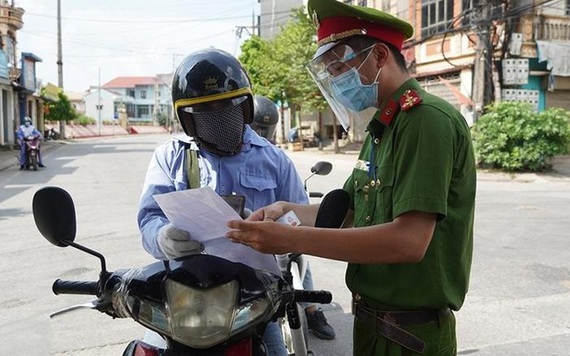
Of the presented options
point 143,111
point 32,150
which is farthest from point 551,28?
point 143,111

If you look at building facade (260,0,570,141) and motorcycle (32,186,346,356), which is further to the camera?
building facade (260,0,570,141)

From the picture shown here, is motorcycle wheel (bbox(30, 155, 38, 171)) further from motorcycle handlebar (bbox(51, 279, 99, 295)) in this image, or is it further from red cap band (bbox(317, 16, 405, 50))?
red cap band (bbox(317, 16, 405, 50))

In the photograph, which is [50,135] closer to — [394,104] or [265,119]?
[265,119]

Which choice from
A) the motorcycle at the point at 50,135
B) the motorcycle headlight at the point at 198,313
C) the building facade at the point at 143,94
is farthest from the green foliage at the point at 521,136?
the building facade at the point at 143,94

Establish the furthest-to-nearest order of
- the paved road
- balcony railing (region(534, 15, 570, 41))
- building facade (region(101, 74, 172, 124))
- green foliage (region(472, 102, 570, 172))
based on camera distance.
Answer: building facade (region(101, 74, 172, 124)) → balcony railing (region(534, 15, 570, 41)) → green foliage (region(472, 102, 570, 172)) → the paved road

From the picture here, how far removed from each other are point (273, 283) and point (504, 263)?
495 cm

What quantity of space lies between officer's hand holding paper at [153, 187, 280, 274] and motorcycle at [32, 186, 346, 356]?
28 mm

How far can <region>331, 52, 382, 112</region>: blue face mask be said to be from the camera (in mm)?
1703

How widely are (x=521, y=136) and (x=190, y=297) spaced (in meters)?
14.7

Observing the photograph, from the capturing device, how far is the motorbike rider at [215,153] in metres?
2.17

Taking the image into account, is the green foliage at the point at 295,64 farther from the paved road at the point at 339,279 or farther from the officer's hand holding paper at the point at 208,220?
the officer's hand holding paper at the point at 208,220

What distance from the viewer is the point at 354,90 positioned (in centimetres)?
175

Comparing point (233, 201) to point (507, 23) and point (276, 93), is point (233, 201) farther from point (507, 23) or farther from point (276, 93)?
point (276, 93)

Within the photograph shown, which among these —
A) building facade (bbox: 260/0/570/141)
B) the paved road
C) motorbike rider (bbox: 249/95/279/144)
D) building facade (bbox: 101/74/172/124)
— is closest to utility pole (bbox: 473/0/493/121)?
building facade (bbox: 260/0/570/141)
